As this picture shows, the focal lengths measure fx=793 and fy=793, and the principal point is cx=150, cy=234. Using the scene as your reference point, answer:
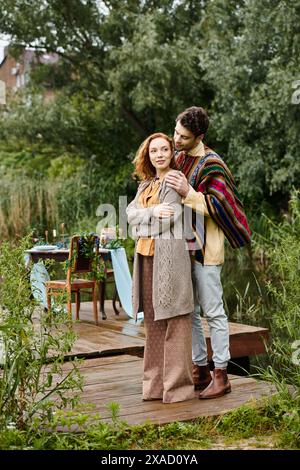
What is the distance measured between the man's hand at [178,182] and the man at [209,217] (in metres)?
0.02

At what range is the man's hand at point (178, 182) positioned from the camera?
13.7ft

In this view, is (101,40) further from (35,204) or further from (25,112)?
(35,204)

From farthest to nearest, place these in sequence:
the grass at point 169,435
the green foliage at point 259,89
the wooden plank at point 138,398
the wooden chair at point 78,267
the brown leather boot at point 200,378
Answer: the green foliage at point 259,89, the wooden chair at point 78,267, the brown leather boot at point 200,378, the wooden plank at point 138,398, the grass at point 169,435

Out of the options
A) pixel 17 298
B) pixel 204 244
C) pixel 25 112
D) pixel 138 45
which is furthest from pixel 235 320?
pixel 25 112

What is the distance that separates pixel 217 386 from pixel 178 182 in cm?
117

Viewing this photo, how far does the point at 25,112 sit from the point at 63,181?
79.7 inches

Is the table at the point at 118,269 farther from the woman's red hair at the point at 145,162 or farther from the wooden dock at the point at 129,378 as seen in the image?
the woman's red hair at the point at 145,162

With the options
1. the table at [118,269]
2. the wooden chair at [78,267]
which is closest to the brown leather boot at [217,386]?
the wooden chair at [78,267]

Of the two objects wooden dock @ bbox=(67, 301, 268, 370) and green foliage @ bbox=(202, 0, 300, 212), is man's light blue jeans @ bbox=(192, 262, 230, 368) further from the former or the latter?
green foliage @ bbox=(202, 0, 300, 212)

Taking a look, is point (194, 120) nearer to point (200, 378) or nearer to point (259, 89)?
point (200, 378)

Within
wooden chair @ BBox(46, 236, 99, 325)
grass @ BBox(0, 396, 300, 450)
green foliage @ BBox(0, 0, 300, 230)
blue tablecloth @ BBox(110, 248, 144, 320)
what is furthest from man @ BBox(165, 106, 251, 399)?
green foliage @ BBox(0, 0, 300, 230)

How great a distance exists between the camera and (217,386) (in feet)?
14.5

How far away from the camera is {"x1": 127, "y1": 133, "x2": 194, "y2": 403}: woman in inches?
166
